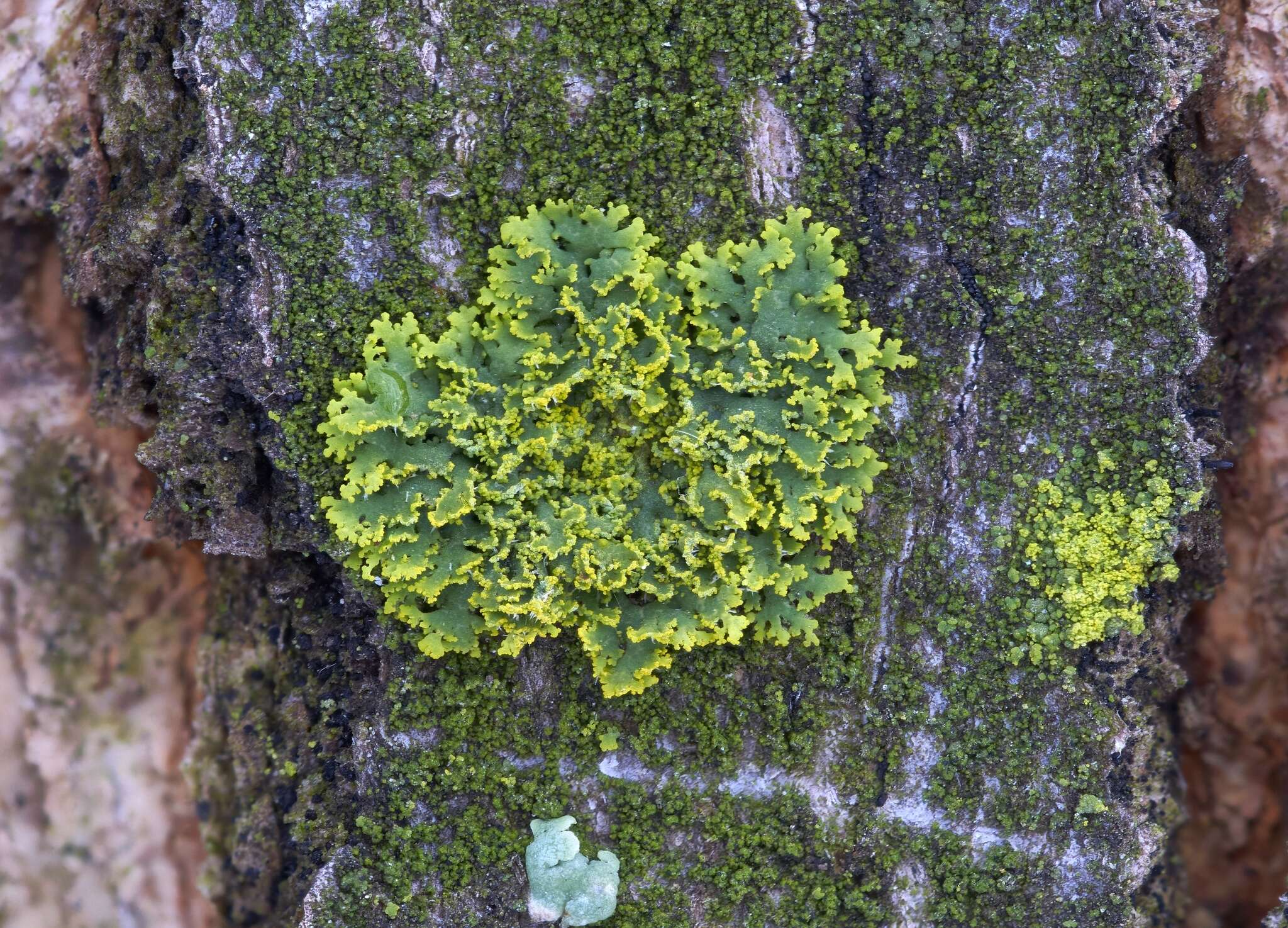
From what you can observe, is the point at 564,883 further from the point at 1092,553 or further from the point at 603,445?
the point at 1092,553

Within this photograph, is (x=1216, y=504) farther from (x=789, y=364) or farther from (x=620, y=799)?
(x=620, y=799)

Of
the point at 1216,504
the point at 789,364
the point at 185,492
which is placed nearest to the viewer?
the point at 789,364

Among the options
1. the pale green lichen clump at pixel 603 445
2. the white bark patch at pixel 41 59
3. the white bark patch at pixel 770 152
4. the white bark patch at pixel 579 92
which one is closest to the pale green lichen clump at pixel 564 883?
the pale green lichen clump at pixel 603 445

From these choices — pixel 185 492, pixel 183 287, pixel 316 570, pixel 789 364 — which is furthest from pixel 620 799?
pixel 183 287

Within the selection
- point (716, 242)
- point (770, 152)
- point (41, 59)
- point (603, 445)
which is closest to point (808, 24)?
point (770, 152)

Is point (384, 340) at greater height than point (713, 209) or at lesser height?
lesser

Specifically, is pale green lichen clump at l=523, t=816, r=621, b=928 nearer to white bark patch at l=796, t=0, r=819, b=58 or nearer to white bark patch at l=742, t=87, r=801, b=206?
white bark patch at l=742, t=87, r=801, b=206
